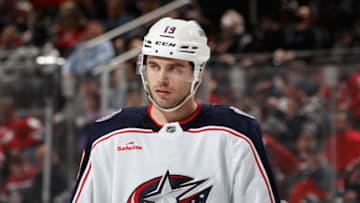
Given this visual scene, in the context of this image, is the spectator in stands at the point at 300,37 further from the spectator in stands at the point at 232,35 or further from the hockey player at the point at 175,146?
the hockey player at the point at 175,146

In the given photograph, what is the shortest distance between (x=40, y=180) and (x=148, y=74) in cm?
269

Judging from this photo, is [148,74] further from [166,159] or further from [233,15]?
[233,15]

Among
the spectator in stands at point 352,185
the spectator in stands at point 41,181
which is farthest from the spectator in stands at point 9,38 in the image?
the spectator in stands at point 352,185

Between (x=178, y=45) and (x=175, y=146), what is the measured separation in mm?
350

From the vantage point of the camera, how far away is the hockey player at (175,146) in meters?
1.95

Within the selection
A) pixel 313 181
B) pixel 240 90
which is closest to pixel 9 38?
pixel 240 90

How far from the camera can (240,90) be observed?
4062 millimetres

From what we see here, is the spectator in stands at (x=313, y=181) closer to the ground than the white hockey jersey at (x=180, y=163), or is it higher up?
closer to the ground

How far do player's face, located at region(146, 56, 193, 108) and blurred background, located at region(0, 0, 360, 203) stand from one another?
199 cm

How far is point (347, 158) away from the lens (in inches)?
153

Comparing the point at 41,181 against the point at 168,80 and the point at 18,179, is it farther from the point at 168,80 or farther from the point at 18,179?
the point at 168,80

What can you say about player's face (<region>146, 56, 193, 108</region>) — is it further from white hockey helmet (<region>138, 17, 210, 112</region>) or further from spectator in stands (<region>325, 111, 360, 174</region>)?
spectator in stands (<region>325, 111, 360, 174</region>)

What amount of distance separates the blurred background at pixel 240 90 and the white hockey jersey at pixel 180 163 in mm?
2017

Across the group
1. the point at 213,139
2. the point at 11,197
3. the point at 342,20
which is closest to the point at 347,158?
the point at 342,20
